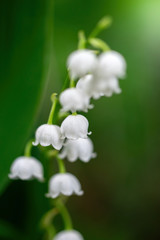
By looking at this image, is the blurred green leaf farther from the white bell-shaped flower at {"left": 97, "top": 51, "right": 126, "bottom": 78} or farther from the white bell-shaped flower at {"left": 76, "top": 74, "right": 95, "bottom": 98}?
the white bell-shaped flower at {"left": 97, "top": 51, "right": 126, "bottom": 78}

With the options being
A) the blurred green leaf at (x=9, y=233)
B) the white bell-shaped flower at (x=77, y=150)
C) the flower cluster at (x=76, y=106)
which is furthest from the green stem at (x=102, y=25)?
the blurred green leaf at (x=9, y=233)

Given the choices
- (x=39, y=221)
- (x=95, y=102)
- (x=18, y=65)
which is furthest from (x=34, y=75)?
(x=95, y=102)

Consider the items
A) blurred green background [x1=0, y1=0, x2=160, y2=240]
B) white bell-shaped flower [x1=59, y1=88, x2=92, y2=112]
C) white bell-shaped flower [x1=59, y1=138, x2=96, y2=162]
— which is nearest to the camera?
white bell-shaped flower [x1=59, y1=88, x2=92, y2=112]

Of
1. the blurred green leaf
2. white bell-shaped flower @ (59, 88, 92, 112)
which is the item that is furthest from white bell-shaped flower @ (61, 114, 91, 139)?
the blurred green leaf

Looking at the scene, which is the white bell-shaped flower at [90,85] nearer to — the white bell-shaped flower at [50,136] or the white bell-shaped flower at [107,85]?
the white bell-shaped flower at [107,85]

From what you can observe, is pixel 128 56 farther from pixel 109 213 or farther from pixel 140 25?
Result: pixel 109 213
